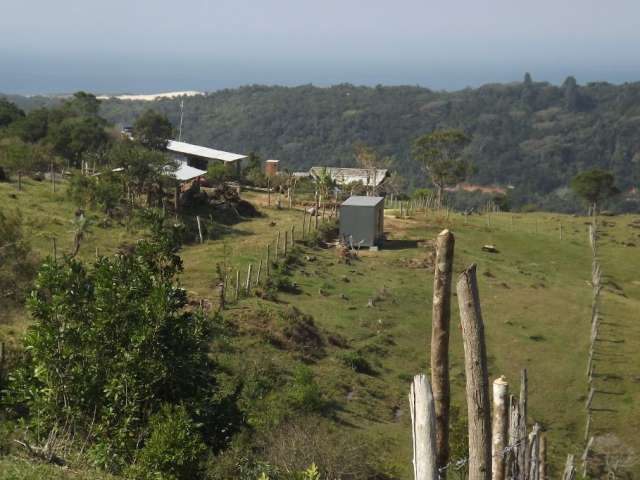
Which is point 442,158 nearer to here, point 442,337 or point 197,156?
point 197,156

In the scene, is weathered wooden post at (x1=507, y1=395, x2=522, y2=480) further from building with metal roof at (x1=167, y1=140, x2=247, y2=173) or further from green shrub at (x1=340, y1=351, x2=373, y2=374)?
building with metal roof at (x1=167, y1=140, x2=247, y2=173)

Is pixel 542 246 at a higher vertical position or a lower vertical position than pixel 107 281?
lower

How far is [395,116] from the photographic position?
151625 millimetres

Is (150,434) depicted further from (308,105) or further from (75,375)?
(308,105)

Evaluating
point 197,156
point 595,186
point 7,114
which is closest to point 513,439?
point 197,156

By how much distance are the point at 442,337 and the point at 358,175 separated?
52883 millimetres

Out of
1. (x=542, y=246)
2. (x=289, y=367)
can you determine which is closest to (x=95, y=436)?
(x=289, y=367)

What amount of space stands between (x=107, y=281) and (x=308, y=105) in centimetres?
14278

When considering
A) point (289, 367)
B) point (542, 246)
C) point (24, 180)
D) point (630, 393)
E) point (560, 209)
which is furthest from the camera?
point (560, 209)

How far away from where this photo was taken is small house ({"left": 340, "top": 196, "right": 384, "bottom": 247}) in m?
39.9

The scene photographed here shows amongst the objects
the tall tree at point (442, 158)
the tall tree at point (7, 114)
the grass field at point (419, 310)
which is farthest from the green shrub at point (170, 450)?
the tall tree at point (442, 158)

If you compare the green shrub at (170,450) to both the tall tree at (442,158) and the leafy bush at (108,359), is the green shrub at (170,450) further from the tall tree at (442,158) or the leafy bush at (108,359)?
the tall tree at (442,158)

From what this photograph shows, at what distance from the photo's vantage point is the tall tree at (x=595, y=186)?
59406mm

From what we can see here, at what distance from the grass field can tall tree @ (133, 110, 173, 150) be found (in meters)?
14.1
